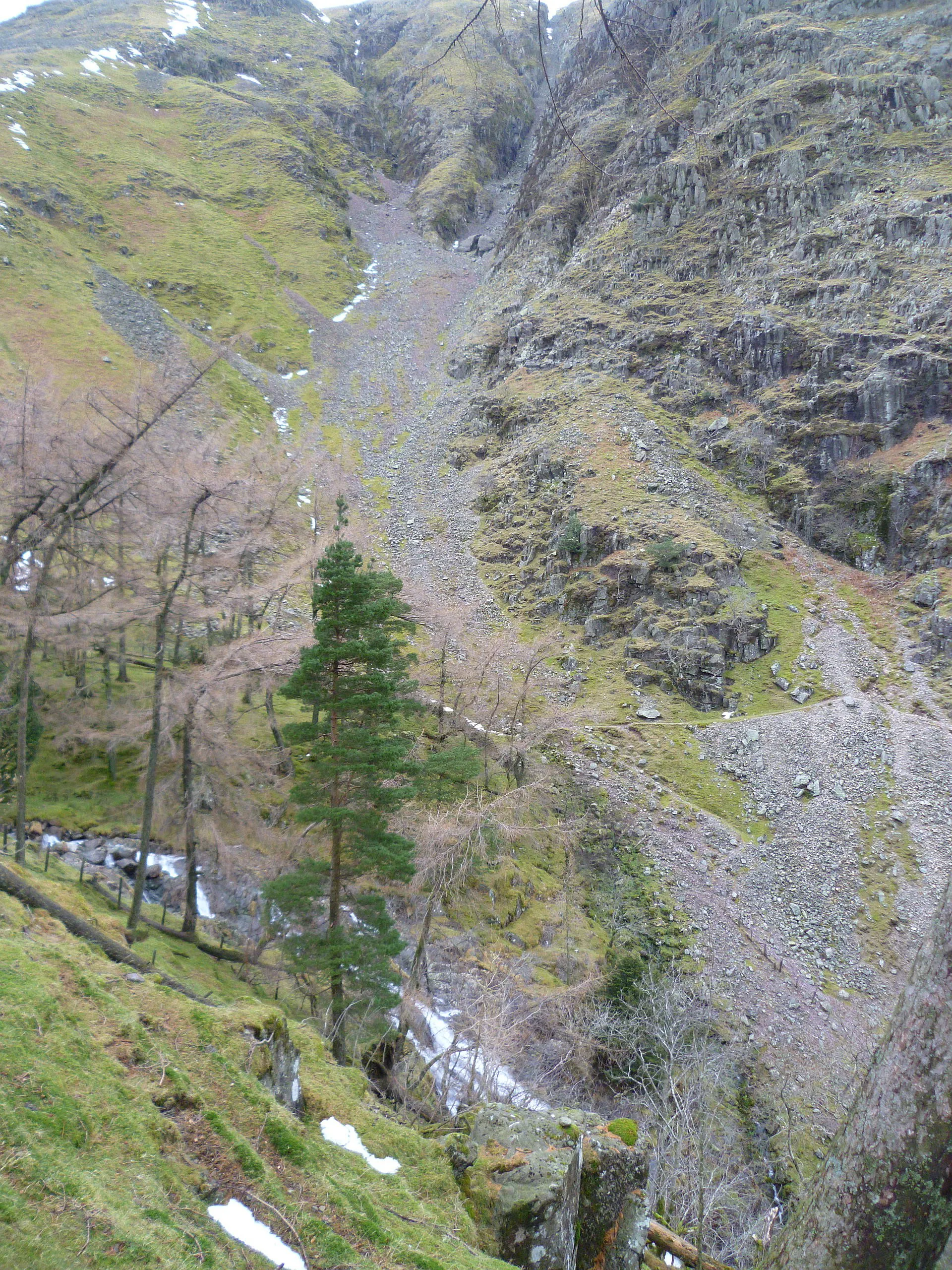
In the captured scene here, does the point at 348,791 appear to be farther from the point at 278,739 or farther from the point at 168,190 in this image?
the point at 168,190

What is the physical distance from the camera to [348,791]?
559 inches

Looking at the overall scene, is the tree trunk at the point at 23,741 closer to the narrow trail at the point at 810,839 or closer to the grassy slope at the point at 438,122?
the narrow trail at the point at 810,839

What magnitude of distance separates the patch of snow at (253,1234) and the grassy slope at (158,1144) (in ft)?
0.26

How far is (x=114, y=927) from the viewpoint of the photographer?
39.2 feet

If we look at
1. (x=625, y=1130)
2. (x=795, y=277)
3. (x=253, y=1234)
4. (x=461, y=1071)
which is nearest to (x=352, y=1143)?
(x=253, y=1234)

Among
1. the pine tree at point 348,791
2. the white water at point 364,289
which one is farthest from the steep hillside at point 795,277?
the pine tree at point 348,791

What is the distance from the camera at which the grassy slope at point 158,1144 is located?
283 centimetres

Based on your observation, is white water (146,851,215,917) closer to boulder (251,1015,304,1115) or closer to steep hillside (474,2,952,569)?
boulder (251,1015,304,1115)

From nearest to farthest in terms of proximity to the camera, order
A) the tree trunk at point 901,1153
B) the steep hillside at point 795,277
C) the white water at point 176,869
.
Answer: the tree trunk at point 901,1153 < the white water at point 176,869 < the steep hillside at point 795,277

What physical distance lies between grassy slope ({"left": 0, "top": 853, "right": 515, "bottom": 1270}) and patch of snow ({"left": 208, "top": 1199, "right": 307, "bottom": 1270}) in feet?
0.26

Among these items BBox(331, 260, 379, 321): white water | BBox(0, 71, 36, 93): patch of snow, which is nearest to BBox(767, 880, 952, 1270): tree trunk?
BBox(331, 260, 379, 321): white water

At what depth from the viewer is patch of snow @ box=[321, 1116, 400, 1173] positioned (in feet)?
18.6

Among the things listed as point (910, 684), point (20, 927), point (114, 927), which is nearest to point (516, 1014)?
point (114, 927)

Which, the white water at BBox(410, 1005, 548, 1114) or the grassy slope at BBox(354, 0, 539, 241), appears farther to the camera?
the grassy slope at BBox(354, 0, 539, 241)
